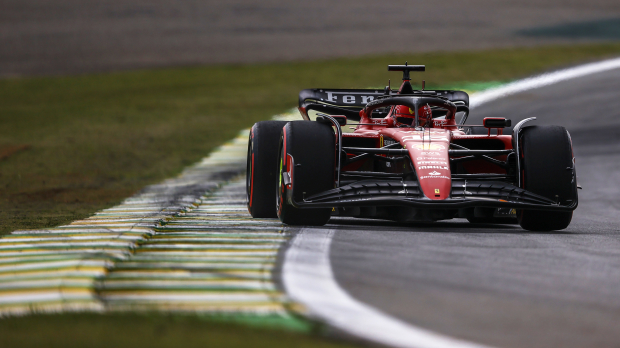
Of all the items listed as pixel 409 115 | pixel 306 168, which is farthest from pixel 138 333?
pixel 409 115

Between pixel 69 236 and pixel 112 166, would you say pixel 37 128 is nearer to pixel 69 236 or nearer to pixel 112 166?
pixel 112 166

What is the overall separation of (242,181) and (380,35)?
125 ft

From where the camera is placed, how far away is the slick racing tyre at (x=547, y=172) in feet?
28.1

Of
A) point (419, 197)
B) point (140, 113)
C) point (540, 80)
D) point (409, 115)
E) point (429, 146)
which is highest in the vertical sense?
point (409, 115)

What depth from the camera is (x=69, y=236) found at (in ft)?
24.7

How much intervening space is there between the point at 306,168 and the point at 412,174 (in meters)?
0.96

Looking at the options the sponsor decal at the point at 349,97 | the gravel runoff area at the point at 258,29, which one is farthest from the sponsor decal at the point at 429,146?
the gravel runoff area at the point at 258,29

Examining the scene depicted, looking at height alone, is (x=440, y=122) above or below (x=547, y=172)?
above

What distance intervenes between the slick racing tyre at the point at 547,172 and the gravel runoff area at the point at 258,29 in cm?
3259

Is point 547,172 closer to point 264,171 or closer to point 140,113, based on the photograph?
point 264,171

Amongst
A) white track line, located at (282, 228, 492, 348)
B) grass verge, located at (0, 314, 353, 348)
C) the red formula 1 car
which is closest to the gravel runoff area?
the red formula 1 car

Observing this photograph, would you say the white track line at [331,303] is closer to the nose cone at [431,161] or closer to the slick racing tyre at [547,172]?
the nose cone at [431,161]

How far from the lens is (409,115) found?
1049 cm

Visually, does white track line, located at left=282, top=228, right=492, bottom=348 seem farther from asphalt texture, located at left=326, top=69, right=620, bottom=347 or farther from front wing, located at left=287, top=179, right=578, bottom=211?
front wing, located at left=287, top=179, right=578, bottom=211
